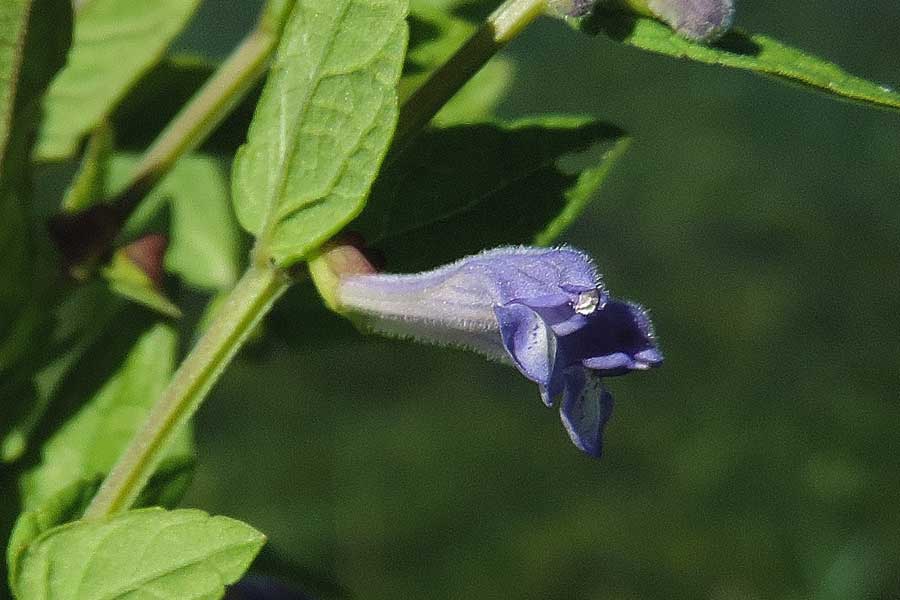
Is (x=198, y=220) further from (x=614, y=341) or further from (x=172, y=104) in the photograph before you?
(x=614, y=341)

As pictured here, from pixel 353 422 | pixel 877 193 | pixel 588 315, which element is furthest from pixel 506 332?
pixel 877 193

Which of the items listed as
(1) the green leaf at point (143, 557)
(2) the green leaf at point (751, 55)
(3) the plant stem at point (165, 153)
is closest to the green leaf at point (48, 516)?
(1) the green leaf at point (143, 557)

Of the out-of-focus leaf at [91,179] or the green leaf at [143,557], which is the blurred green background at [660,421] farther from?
the green leaf at [143,557]

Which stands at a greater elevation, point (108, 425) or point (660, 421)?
point (108, 425)

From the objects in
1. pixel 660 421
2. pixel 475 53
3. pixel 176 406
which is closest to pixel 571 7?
pixel 475 53

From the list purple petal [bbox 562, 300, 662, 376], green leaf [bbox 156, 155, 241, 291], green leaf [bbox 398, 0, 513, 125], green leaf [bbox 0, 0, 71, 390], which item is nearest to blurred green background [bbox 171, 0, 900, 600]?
green leaf [bbox 156, 155, 241, 291]

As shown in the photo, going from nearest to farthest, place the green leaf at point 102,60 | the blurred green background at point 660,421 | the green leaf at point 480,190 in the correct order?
the green leaf at point 480,190 < the green leaf at point 102,60 < the blurred green background at point 660,421
